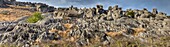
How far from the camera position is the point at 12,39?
268 ft

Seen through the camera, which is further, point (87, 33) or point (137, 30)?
point (137, 30)

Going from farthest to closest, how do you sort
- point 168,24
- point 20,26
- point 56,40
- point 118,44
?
point 168,24
point 20,26
point 56,40
point 118,44

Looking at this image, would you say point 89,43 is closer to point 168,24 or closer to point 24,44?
point 24,44

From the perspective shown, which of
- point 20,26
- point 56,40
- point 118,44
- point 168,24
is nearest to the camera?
point 118,44

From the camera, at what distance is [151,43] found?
258 ft

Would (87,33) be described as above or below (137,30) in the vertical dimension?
below

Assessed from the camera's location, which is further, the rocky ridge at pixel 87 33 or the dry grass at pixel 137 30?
the dry grass at pixel 137 30

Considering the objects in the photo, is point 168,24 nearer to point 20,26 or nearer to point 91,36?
point 91,36

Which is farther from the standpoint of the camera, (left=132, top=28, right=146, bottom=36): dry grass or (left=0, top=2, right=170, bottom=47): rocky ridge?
(left=132, top=28, right=146, bottom=36): dry grass

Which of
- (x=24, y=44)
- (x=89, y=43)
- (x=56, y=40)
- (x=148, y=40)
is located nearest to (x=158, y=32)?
(x=148, y=40)

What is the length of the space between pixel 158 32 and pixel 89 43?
2220cm

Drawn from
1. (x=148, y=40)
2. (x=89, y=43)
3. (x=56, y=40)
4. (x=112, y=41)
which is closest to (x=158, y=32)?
(x=148, y=40)

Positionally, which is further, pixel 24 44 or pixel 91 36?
pixel 91 36

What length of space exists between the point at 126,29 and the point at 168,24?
52.2 ft
